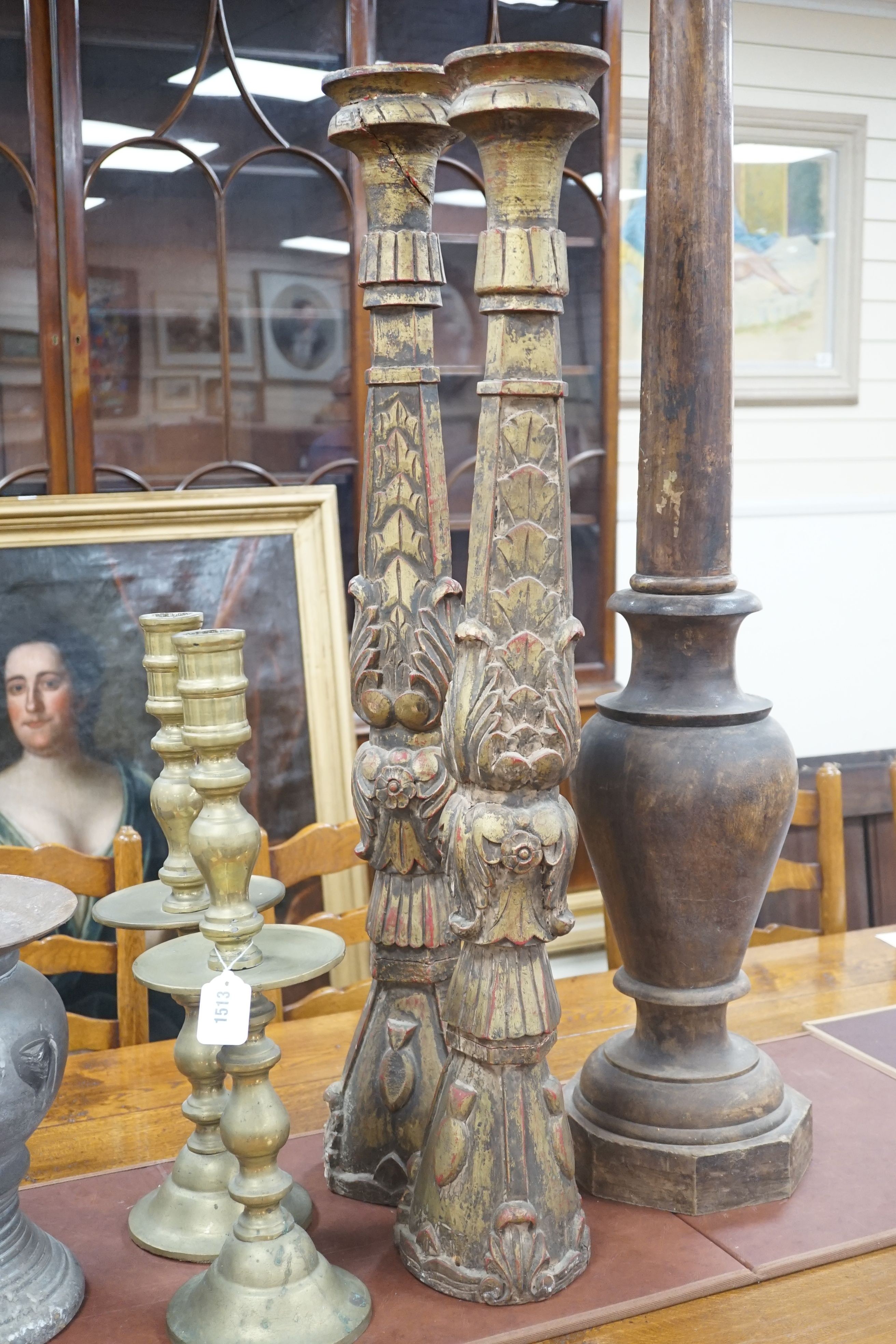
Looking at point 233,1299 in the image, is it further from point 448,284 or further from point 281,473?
point 448,284

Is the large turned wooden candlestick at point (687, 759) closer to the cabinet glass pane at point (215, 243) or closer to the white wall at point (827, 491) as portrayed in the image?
the cabinet glass pane at point (215, 243)

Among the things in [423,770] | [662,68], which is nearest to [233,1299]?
[423,770]

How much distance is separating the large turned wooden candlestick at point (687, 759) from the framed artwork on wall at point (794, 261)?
2144 millimetres

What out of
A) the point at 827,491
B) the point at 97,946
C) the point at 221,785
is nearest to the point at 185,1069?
the point at 221,785

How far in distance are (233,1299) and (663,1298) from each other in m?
0.32

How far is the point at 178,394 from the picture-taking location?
2.39 meters

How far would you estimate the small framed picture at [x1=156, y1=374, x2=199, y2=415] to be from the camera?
7.80 ft

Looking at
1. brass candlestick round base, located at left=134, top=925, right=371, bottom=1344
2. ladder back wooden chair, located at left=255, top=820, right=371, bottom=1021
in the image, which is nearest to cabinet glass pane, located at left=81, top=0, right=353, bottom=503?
ladder back wooden chair, located at left=255, top=820, right=371, bottom=1021

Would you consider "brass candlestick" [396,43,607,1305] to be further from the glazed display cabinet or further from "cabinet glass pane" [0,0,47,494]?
"cabinet glass pane" [0,0,47,494]

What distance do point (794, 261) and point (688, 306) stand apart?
2.51m

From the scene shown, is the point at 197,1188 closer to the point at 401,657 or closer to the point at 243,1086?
the point at 243,1086

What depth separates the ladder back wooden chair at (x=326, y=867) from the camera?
164 cm

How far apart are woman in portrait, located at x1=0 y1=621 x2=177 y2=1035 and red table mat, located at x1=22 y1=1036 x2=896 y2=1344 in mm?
1171

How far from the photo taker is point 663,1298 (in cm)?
96
